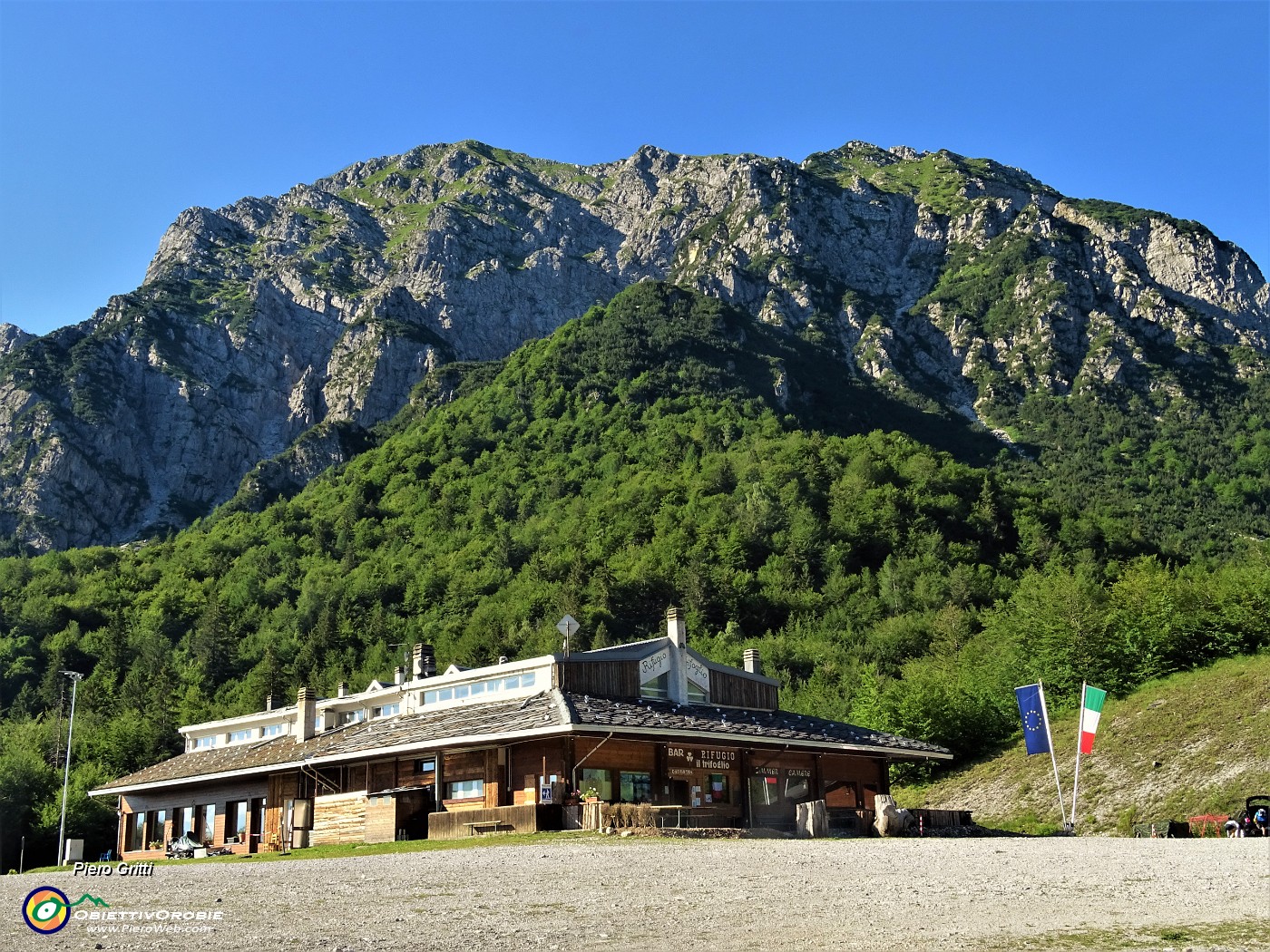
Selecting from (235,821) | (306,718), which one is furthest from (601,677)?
(235,821)

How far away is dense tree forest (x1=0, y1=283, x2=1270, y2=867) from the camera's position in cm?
6050

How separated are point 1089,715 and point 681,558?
7112 cm

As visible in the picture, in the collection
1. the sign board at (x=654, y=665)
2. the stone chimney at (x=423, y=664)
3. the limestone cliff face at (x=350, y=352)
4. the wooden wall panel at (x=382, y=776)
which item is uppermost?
the limestone cliff face at (x=350, y=352)

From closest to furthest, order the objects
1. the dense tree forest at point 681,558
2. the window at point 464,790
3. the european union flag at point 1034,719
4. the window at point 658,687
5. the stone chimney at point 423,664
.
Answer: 1. the window at point 464,790
2. the european union flag at point 1034,719
3. the window at point 658,687
4. the stone chimney at point 423,664
5. the dense tree forest at point 681,558

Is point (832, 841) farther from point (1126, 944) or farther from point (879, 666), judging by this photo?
point (879, 666)

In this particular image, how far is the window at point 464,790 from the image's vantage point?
105ft

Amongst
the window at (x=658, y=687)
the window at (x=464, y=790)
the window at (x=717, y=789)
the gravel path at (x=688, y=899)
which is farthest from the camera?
the window at (x=658, y=687)

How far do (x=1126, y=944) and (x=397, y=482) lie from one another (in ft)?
404

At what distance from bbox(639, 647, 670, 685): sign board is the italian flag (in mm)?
12484

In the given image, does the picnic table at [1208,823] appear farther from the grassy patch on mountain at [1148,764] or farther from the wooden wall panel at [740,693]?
the wooden wall panel at [740,693]

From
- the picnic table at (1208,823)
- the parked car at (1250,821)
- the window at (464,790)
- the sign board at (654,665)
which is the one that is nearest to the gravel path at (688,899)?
the parked car at (1250,821)

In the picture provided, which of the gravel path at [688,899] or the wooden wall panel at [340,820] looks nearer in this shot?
A: the gravel path at [688,899]

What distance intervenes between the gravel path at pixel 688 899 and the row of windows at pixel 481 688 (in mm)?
14970

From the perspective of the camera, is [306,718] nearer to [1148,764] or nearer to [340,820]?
[340,820]
